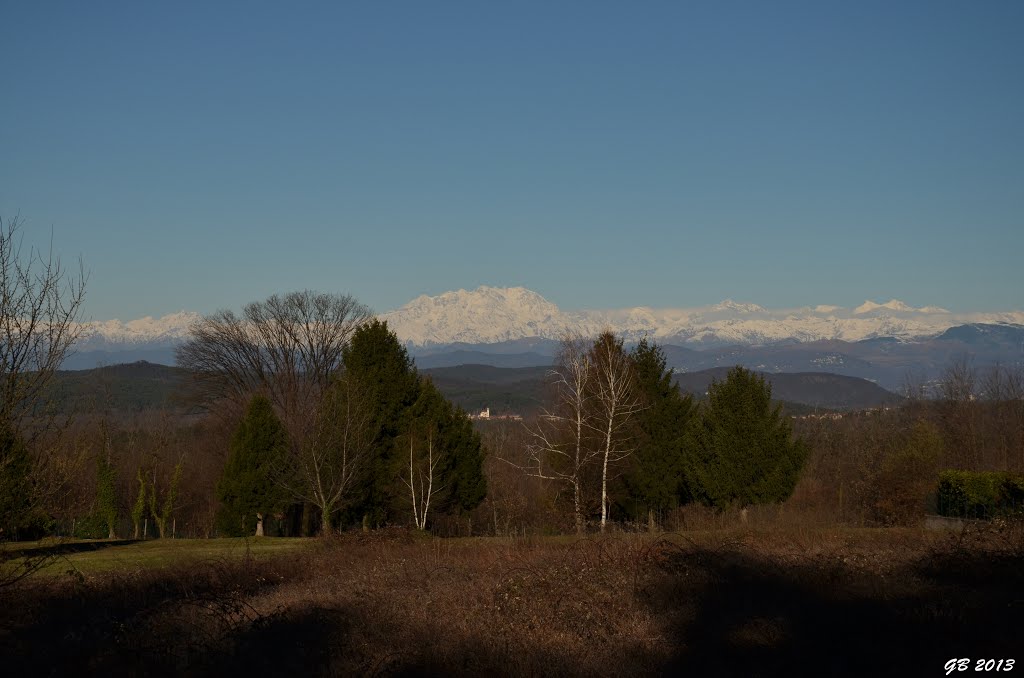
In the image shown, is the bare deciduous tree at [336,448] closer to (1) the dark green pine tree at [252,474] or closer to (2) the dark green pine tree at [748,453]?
(1) the dark green pine tree at [252,474]

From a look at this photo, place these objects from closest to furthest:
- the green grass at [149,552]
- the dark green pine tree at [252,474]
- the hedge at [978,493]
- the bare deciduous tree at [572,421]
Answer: the green grass at [149,552]
the hedge at [978,493]
the bare deciduous tree at [572,421]
the dark green pine tree at [252,474]

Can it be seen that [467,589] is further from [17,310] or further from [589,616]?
[17,310]

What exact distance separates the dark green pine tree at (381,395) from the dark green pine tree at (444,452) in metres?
0.50

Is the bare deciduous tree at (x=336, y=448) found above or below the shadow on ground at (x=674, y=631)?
above

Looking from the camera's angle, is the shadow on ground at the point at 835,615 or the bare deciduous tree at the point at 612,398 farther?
the bare deciduous tree at the point at 612,398

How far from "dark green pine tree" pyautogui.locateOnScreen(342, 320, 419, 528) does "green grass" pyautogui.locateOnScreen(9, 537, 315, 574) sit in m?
4.66

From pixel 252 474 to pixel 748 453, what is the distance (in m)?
20.3

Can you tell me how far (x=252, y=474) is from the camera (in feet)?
115

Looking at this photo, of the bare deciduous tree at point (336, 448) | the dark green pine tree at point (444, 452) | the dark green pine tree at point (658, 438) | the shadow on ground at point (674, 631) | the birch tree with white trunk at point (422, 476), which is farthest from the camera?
the dark green pine tree at point (658, 438)

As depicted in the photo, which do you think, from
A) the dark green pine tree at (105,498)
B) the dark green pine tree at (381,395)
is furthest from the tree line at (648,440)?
the dark green pine tree at (105,498)

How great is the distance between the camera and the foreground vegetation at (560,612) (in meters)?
9.84

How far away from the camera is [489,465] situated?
194ft

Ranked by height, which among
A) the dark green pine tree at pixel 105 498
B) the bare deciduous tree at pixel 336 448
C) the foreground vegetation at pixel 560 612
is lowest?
the dark green pine tree at pixel 105 498

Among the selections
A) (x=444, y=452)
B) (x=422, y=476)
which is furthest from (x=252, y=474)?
(x=444, y=452)
